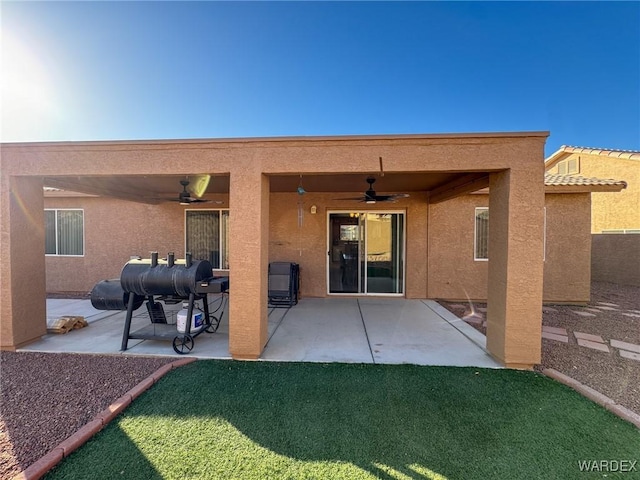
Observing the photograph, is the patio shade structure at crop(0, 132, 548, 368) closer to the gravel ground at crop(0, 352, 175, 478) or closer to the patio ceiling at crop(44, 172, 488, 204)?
the patio ceiling at crop(44, 172, 488, 204)

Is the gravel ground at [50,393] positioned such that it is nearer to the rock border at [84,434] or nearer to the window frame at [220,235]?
the rock border at [84,434]

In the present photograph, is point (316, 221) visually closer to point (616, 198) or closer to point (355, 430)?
point (355, 430)

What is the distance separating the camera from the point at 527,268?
3799 millimetres

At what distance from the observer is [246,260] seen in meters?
4.06

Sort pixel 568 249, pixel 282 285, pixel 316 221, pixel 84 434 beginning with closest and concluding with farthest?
pixel 84 434
pixel 282 285
pixel 568 249
pixel 316 221

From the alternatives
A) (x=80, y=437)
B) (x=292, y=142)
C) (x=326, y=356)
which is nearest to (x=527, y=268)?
(x=326, y=356)

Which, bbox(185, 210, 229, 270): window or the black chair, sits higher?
bbox(185, 210, 229, 270): window

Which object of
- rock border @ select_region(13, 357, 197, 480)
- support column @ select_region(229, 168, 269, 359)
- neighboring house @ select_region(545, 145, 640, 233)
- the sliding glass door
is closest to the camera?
rock border @ select_region(13, 357, 197, 480)

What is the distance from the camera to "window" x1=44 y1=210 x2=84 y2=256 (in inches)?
341

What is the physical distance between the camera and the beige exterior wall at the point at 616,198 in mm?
11547

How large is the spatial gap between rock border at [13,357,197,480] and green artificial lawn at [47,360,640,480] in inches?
2.8

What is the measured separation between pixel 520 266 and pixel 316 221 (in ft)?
17.4

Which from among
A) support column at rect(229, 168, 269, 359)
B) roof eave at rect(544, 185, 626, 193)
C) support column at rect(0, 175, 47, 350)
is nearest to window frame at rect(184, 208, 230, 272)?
support column at rect(0, 175, 47, 350)

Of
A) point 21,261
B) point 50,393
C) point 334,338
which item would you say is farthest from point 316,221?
point 50,393
